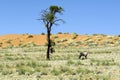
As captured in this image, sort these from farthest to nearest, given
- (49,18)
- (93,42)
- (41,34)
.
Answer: (41,34) → (93,42) → (49,18)

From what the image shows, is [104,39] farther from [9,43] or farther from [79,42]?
[9,43]

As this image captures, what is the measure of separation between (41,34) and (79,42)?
18.8 m

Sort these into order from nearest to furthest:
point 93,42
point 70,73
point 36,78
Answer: point 36,78
point 70,73
point 93,42

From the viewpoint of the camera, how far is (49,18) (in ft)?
159

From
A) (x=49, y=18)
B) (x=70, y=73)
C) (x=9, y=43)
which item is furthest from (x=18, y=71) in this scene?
(x=9, y=43)

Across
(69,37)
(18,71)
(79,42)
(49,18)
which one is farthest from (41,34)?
(18,71)

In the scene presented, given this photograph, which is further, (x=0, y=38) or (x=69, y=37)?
(x=0, y=38)

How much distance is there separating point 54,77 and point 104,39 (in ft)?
240

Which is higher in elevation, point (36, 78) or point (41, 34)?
point (41, 34)

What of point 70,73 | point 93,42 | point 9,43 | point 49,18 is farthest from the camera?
point 9,43

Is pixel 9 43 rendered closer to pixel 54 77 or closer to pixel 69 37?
pixel 69 37

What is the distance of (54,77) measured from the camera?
80.7 ft

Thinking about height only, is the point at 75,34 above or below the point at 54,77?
above

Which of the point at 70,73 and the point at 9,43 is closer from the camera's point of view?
the point at 70,73
